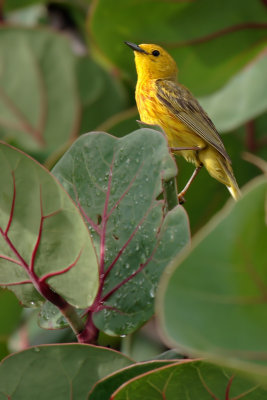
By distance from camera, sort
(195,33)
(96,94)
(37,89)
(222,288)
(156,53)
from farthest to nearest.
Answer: (37,89) → (96,94) → (195,33) → (156,53) → (222,288)

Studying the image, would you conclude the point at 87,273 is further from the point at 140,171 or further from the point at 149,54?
the point at 149,54

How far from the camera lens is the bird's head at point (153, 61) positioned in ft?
7.68

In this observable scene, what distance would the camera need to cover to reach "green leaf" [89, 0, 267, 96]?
2479 mm

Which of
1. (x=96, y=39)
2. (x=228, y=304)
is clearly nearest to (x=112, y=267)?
(x=228, y=304)

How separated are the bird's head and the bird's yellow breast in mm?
59

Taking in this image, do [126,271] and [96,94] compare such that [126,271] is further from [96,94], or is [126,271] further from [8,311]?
[96,94]

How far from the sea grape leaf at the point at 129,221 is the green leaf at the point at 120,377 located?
0.11 meters

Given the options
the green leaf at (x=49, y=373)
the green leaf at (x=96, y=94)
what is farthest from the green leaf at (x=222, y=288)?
the green leaf at (x=96, y=94)

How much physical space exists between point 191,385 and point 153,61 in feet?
4.85

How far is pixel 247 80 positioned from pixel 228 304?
1.76 meters

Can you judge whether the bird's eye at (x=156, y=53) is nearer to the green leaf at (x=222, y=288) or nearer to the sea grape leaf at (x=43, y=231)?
the sea grape leaf at (x=43, y=231)

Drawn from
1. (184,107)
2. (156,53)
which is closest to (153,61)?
(156,53)

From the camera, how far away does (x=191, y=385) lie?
3.44 feet

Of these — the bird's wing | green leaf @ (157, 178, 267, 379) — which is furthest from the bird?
green leaf @ (157, 178, 267, 379)
